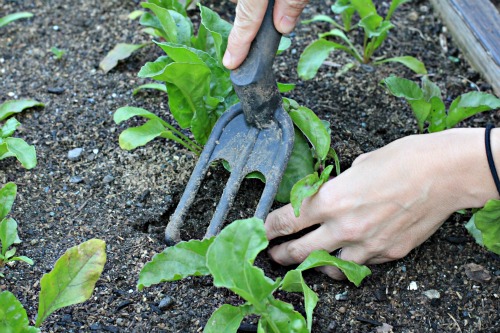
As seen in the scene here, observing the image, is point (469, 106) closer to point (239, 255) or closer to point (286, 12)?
point (286, 12)

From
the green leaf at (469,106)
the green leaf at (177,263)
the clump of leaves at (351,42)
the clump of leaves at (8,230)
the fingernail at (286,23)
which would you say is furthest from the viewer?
the clump of leaves at (351,42)

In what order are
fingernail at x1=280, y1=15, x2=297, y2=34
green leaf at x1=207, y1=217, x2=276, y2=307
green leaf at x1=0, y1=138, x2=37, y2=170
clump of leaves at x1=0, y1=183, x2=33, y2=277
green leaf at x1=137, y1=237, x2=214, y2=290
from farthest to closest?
green leaf at x1=0, y1=138, x2=37, y2=170 → clump of leaves at x1=0, y1=183, x2=33, y2=277 → fingernail at x1=280, y1=15, x2=297, y2=34 → green leaf at x1=137, y1=237, x2=214, y2=290 → green leaf at x1=207, y1=217, x2=276, y2=307

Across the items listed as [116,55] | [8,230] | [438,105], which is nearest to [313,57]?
[438,105]

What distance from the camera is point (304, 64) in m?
1.98

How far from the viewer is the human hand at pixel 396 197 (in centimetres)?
148

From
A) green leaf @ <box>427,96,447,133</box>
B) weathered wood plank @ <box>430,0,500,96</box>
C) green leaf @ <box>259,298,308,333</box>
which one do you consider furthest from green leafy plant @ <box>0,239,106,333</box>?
weathered wood plank @ <box>430,0,500,96</box>

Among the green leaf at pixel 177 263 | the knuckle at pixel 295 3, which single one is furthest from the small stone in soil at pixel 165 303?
the knuckle at pixel 295 3

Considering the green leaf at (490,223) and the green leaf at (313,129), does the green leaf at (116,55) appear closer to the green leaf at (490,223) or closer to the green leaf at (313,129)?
the green leaf at (313,129)

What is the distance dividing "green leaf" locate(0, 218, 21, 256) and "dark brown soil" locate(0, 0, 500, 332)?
6cm

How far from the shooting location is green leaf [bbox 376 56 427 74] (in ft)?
6.76

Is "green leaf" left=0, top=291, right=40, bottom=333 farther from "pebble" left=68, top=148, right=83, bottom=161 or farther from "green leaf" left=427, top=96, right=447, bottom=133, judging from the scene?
"green leaf" left=427, top=96, right=447, bottom=133

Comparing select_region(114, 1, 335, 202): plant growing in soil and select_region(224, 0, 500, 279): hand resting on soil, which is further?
select_region(114, 1, 335, 202): plant growing in soil

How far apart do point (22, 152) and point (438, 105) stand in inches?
43.2

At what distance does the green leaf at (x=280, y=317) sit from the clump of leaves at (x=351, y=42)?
834mm
